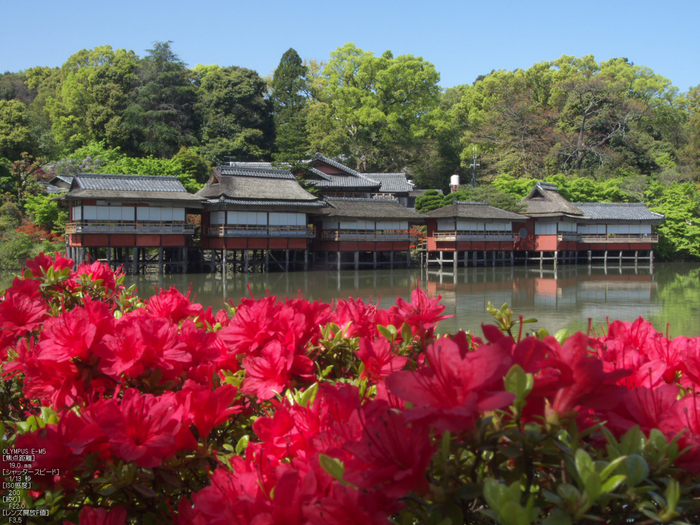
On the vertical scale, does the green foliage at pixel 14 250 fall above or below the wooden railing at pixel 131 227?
below

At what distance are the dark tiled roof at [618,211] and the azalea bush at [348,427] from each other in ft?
120

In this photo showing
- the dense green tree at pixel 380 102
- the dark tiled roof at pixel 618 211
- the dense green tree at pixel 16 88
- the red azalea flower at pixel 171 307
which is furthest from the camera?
the dense green tree at pixel 16 88

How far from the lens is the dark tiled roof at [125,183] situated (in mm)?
Result: 23812

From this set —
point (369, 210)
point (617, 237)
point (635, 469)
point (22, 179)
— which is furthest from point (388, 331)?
point (617, 237)

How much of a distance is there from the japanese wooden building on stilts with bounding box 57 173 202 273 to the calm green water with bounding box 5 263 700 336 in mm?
1831

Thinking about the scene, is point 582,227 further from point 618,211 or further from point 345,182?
point 345,182

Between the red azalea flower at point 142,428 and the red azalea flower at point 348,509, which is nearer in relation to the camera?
the red azalea flower at point 348,509

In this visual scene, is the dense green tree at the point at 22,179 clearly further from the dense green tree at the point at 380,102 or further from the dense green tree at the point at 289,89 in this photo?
the dense green tree at the point at 380,102

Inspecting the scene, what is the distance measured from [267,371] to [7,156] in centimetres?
3563

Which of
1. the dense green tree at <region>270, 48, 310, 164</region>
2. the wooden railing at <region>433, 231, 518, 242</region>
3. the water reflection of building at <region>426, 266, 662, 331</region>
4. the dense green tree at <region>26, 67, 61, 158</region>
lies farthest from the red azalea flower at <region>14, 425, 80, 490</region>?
the dense green tree at <region>270, 48, 310, 164</region>

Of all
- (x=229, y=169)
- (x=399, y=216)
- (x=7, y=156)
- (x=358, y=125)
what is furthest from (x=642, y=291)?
(x=7, y=156)

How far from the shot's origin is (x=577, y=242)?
35.5 metres

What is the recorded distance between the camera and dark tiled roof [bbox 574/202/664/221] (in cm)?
3475

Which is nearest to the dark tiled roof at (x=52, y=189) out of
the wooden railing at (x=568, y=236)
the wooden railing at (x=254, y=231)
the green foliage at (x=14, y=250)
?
the green foliage at (x=14, y=250)
